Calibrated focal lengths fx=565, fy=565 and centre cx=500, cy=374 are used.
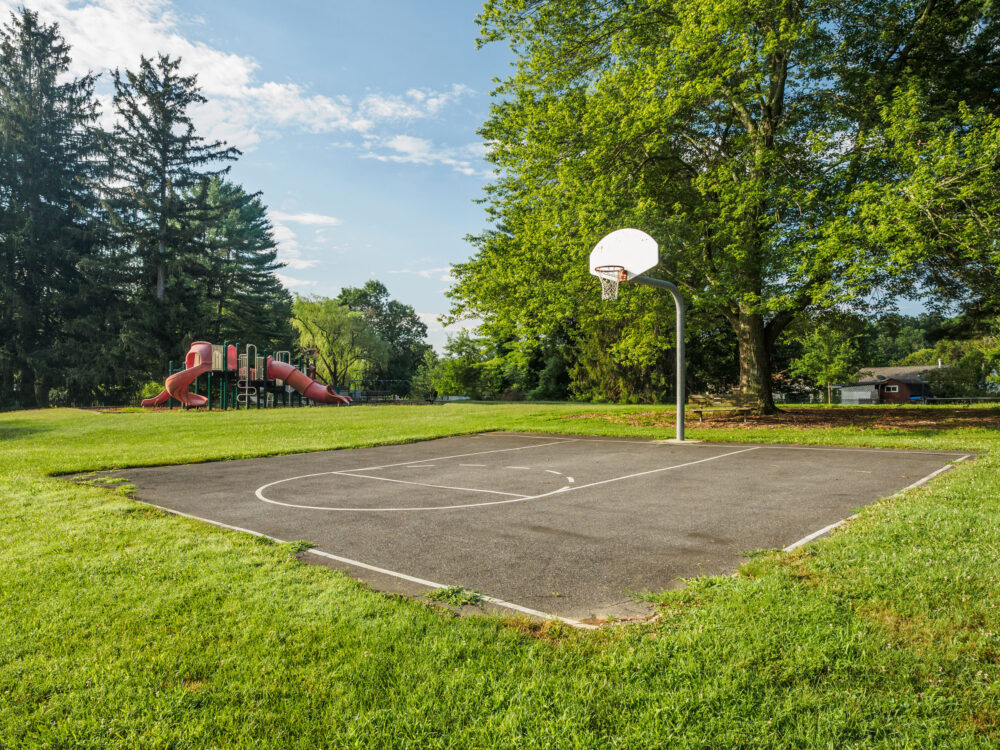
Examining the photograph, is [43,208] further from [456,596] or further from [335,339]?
[456,596]

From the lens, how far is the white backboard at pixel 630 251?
15180mm

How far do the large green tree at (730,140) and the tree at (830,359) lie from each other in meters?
26.3

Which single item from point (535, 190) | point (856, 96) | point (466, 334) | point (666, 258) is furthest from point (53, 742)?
point (466, 334)

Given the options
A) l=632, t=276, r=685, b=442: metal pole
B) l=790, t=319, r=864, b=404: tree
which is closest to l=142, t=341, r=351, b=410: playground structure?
l=632, t=276, r=685, b=442: metal pole

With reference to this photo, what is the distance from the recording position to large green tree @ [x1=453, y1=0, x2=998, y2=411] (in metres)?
15.1

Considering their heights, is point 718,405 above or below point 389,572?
above

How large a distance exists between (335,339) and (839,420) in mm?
42684

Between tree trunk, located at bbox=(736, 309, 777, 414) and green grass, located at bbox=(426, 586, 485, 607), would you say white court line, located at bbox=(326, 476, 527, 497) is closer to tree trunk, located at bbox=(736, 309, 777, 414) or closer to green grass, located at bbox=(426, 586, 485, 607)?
green grass, located at bbox=(426, 586, 485, 607)

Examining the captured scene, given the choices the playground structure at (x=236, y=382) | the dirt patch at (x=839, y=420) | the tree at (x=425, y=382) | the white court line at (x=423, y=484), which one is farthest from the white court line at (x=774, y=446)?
the tree at (x=425, y=382)

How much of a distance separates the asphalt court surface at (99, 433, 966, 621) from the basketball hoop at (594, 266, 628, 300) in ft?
Answer: 16.0

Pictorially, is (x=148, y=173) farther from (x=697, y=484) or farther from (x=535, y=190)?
(x=697, y=484)

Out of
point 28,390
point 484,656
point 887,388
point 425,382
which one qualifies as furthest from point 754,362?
point 887,388

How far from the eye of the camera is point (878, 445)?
1315 centimetres

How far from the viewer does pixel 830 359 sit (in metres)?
42.1
